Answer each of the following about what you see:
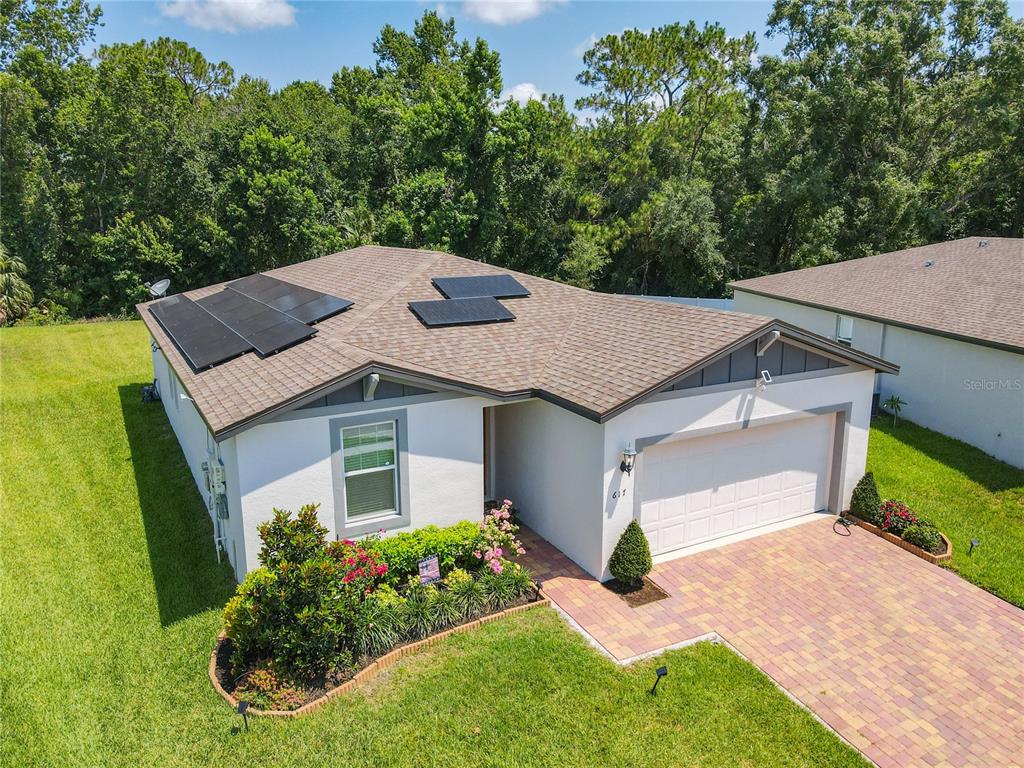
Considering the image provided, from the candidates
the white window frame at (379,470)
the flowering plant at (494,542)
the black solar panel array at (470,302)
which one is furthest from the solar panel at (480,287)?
the flowering plant at (494,542)

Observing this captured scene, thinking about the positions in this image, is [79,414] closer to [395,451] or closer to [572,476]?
[395,451]

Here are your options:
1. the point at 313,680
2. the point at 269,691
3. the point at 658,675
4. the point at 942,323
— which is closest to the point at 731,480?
the point at 658,675

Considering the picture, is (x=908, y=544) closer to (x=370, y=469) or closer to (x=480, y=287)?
(x=370, y=469)

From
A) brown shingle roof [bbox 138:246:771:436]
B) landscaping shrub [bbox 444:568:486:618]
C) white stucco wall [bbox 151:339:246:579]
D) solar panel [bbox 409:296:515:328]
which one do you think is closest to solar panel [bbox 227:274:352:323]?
brown shingle roof [bbox 138:246:771:436]

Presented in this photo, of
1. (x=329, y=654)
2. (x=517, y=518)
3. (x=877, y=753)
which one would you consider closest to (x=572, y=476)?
(x=517, y=518)

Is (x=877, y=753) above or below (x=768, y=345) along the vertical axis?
below

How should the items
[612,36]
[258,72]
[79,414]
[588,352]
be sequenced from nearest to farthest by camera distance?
[588,352], [79,414], [612,36], [258,72]
